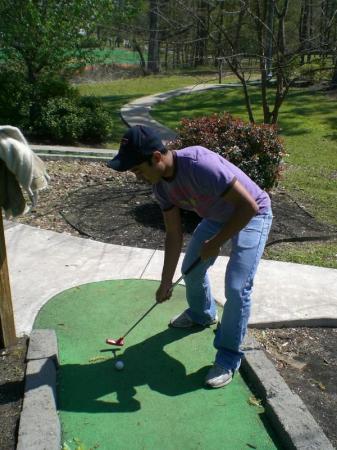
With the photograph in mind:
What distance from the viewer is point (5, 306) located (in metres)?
3.44

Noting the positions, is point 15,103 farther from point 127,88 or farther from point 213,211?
point 127,88

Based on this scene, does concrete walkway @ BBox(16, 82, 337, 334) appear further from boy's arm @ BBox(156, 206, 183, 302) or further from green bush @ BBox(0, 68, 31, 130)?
green bush @ BBox(0, 68, 31, 130)

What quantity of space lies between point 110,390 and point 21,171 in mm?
1333

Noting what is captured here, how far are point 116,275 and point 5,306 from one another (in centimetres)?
142

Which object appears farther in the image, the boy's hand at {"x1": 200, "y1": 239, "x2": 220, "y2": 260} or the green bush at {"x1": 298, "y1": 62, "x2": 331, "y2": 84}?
the green bush at {"x1": 298, "y1": 62, "x2": 331, "y2": 84}

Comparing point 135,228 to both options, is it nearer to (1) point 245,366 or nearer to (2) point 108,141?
(1) point 245,366

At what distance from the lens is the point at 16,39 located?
10773mm

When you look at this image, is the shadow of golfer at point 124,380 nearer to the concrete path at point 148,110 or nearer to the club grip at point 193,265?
the club grip at point 193,265

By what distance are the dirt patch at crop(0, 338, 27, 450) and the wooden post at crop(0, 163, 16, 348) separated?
6 centimetres

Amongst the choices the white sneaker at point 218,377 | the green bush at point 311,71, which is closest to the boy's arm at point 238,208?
the white sneaker at point 218,377

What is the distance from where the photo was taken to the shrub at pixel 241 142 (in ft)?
20.6

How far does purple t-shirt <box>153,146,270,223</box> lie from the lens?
2916 millimetres

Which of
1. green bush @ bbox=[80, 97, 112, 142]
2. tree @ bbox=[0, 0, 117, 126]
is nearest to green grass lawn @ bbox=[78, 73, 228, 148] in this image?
green bush @ bbox=[80, 97, 112, 142]

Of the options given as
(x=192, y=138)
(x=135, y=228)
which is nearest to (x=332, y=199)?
(x=192, y=138)
